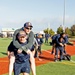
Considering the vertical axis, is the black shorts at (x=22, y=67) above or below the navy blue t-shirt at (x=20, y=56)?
below

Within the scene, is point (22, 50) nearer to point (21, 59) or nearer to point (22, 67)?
point (21, 59)

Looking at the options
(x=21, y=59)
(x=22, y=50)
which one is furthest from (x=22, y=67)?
(x=22, y=50)

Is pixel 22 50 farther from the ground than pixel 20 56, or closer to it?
farther from the ground

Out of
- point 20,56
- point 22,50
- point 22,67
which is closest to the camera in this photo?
point 22,50

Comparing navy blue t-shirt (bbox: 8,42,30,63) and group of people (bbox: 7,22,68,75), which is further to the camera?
navy blue t-shirt (bbox: 8,42,30,63)

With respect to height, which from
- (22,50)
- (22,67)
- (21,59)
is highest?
(22,50)

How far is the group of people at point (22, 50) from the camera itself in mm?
6906

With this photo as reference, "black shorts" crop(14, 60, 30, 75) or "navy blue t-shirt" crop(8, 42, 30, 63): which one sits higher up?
"navy blue t-shirt" crop(8, 42, 30, 63)

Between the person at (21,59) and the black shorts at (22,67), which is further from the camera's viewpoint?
the black shorts at (22,67)

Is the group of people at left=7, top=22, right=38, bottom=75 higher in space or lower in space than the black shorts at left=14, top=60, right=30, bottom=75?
higher

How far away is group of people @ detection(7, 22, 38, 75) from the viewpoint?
6906mm

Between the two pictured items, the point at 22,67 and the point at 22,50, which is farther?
the point at 22,67

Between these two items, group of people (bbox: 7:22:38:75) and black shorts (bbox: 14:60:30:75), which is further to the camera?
black shorts (bbox: 14:60:30:75)

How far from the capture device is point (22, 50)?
6.91m
